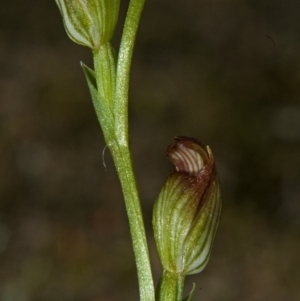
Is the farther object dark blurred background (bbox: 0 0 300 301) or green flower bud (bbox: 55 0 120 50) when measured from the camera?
dark blurred background (bbox: 0 0 300 301)

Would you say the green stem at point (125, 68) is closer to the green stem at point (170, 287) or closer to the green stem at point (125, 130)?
the green stem at point (125, 130)

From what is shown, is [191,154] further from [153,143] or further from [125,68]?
[153,143]

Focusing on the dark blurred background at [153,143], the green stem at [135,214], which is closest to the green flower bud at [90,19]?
the green stem at [135,214]

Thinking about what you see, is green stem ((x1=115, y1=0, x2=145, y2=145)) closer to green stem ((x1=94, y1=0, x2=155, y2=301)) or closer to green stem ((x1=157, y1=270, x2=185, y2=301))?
green stem ((x1=94, y1=0, x2=155, y2=301))

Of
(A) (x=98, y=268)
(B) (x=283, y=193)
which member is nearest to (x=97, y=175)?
(A) (x=98, y=268)

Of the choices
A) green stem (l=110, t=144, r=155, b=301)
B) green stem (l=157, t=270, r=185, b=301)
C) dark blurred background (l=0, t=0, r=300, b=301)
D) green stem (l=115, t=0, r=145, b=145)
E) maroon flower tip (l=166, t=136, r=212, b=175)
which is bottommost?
dark blurred background (l=0, t=0, r=300, b=301)

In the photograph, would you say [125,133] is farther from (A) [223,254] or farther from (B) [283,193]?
(B) [283,193]

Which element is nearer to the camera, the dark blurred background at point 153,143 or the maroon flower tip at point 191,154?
the maroon flower tip at point 191,154

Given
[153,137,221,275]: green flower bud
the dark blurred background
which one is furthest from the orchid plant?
the dark blurred background
